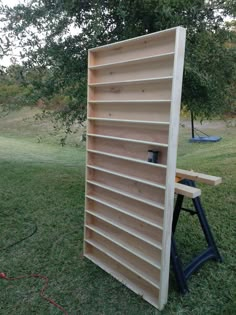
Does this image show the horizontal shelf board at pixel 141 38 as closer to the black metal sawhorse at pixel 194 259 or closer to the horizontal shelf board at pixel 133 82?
the horizontal shelf board at pixel 133 82

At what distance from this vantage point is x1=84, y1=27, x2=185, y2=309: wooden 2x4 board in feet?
5.53

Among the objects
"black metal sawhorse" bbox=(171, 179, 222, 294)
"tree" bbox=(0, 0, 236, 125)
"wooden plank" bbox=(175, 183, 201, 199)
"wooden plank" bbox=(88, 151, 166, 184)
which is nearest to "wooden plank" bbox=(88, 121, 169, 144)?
"wooden plank" bbox=(88, 151, 166, 184)

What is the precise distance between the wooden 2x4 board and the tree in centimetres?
118

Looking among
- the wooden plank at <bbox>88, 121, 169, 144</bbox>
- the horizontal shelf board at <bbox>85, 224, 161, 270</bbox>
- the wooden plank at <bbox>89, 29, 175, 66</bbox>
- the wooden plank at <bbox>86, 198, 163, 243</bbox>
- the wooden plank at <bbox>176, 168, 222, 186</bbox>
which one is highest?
the wooden plank at <bbox>89, 29, 175, 66</bbox>

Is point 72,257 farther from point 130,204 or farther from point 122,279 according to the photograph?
point 130,204

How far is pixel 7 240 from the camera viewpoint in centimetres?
277

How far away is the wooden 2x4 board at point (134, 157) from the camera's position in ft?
5.53

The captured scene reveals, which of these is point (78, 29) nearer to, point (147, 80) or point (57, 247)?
point (147, 80)

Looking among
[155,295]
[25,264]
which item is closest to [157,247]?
[155,295]

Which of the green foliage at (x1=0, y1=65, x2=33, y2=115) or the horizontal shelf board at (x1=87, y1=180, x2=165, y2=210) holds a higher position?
the green foliage at (x1=0, y1=65, x2=33, y2=115)

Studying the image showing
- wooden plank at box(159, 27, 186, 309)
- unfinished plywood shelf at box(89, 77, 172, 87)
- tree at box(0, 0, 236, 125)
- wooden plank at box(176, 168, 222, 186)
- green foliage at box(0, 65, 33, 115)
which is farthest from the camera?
green foliage at box(0, 65, 33, 115)

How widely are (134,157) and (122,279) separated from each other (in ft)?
3.05

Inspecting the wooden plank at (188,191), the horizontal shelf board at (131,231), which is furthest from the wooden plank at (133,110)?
the horizontal shelf board at (131,231)

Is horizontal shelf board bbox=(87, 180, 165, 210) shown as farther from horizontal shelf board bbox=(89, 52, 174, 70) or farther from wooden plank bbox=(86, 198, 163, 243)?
horizontal shelf board bbox=(89, 52, 174, 70)
